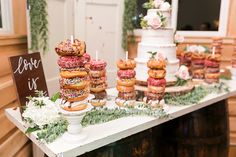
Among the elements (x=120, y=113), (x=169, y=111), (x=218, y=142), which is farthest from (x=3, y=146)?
(x=218, y=142)

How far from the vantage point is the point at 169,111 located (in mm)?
1375

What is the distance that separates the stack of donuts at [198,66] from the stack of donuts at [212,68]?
0.04 meters

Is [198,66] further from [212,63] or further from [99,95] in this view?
[99,95]

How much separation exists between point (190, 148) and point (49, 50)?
1606mm

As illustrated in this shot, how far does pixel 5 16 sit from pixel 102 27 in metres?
1.41

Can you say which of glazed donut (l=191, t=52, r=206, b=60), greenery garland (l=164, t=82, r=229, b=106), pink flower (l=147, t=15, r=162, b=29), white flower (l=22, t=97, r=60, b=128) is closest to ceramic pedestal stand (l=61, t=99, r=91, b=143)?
white flower (l=22, t=97, r=60, b=128)

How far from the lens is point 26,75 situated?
123 cm

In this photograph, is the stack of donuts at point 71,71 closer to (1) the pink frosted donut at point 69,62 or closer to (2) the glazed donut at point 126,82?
(1) the pink frosted donut at point 69,62

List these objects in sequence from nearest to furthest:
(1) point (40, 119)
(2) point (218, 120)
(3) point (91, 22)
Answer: (1) point (40, 119)
(2) point (218, 120)
(3) point (91, 22)

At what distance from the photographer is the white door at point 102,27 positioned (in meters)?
2.89

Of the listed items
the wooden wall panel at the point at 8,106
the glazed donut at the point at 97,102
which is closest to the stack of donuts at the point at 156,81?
the glazed donut at the point at 97,102

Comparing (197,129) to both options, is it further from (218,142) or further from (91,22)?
(91,22)

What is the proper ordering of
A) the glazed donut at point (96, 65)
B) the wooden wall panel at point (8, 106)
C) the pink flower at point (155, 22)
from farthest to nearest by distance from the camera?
the pink flower at point (155, 22), the wooden wall panel at point (8, 106), the glazed donut at point (96, 65)

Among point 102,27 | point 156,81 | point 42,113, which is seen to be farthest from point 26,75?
point 102,27
